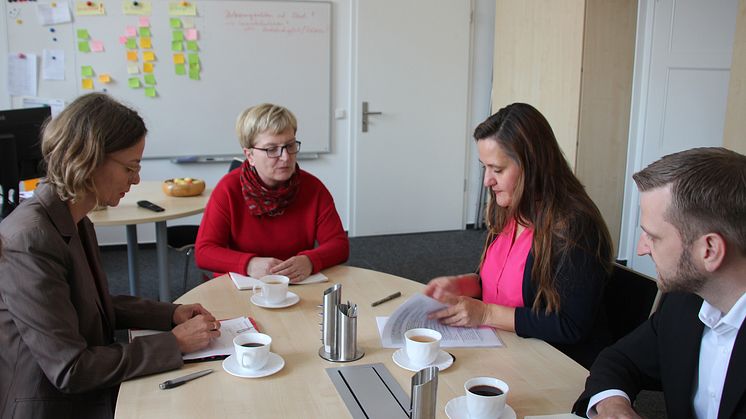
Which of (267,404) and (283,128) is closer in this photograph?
(267,404)

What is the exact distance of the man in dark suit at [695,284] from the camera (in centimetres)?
113

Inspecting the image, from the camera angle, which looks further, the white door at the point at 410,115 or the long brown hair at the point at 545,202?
the white door at the point at 410,115

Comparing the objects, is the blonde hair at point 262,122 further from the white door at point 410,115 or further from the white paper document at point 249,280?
the white door at point 410,115

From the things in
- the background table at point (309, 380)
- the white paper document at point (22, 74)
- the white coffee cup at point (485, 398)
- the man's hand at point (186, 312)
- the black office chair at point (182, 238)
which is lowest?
the black office chair at point (182, 238)

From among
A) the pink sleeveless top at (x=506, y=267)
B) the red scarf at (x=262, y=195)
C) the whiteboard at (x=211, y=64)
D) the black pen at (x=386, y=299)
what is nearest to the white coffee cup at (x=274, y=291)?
the black pen at (x=386, y=299)

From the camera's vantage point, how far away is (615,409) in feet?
4.17

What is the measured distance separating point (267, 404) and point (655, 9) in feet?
13.7

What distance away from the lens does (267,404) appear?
1.31m

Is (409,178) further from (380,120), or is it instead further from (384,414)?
(384,414)

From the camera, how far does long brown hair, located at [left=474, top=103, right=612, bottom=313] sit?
1.72 meters

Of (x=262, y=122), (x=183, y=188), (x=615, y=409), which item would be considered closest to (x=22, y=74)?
(x=183, y=188)

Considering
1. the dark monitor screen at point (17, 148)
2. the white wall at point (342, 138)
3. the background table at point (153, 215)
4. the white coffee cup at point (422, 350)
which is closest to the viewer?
the white coffee cup at point (422, 350)

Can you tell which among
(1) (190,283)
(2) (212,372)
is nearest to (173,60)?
(1) (190,283)

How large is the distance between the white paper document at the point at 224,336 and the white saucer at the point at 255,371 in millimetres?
55
